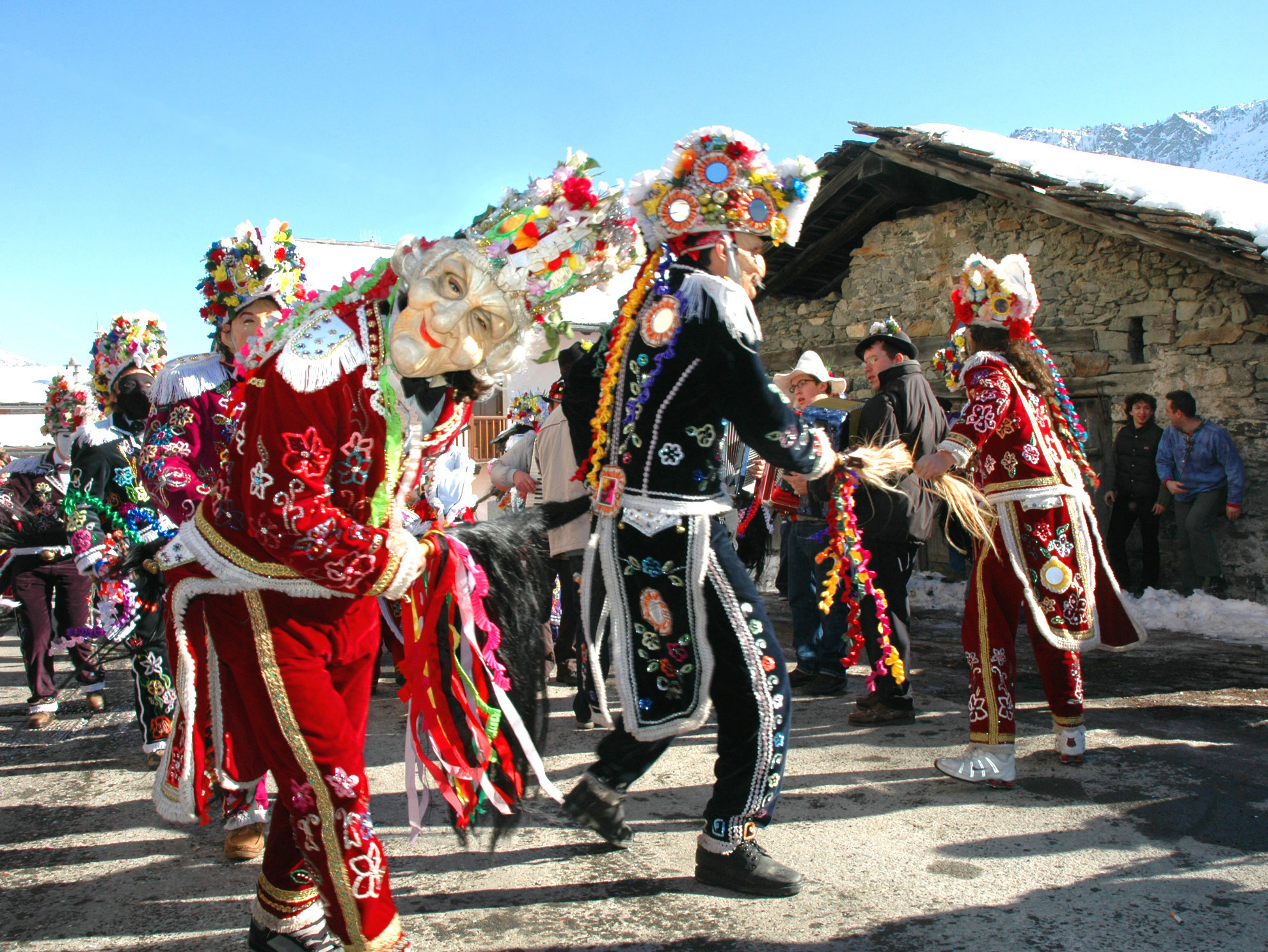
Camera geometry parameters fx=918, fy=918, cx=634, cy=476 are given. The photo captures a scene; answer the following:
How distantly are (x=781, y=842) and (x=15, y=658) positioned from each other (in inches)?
310

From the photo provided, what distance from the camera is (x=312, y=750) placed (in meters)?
2.07

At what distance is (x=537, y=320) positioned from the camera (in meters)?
2.40

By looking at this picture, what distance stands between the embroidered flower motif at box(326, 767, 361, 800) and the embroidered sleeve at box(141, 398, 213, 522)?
5.94 ft

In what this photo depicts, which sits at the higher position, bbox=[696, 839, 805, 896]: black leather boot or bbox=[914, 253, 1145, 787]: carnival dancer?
bbox=[914, 253, 1145, 787]: carnival dancer

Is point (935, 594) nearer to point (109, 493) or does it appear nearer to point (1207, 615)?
point (1207, 615)

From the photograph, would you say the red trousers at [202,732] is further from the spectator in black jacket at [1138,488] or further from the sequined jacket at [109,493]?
the spectator in black jacket at [1138,488]

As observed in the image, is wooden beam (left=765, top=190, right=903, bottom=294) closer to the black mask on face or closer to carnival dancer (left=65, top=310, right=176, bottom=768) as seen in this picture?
carnival dancer (left=65, top=310, right=176, bottom=768)

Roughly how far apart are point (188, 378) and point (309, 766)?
209cm

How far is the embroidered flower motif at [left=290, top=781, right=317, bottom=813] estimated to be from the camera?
6.75 feet

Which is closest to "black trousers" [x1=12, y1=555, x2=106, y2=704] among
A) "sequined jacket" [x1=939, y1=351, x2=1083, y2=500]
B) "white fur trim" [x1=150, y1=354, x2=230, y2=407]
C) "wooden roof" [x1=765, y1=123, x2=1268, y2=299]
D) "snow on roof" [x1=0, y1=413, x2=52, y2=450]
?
"white fur trim" [x1=150, y1=354, x2=230, y2=407]

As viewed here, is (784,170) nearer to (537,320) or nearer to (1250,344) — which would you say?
(537,320)

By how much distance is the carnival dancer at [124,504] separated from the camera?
4.23 m

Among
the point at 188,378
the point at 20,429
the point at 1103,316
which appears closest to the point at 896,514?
the point at 188,378

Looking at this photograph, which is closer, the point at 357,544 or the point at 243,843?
the point at 357,544
